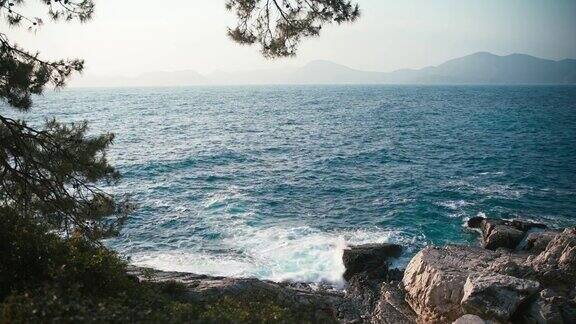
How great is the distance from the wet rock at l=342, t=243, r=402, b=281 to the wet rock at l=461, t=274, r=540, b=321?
862 cm

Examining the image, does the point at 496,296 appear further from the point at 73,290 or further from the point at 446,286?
the point at 73,290

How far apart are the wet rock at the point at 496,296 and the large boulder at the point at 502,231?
11.9 metres

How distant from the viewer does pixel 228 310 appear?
9.09 meters

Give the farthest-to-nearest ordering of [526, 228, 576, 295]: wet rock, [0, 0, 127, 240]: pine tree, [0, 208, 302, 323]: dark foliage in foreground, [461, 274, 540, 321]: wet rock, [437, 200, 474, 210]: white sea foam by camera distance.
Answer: [437, 200, 474, 210]: white sea foam → [526, 228, 576, 295]: wet rock → [461, 274, 540, 321]: wet rock → [0, 0, 127, 240]: pine tree → [0, 208, 302, 323]: dark foliage in foreground

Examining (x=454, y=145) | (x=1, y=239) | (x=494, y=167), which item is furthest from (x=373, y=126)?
(x=1, y=239)

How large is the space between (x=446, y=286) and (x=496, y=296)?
266 cm

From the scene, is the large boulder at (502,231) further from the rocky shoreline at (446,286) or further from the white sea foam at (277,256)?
→ the white sea foam at (277,256)

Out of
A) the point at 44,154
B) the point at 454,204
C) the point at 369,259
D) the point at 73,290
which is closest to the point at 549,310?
the point at 369,259

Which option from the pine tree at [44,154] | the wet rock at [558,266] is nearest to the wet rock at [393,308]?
the wet rock at [558,266]

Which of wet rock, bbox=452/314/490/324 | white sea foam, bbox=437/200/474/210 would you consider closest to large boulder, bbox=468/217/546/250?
white sea foam, bbox=437/200/474/210

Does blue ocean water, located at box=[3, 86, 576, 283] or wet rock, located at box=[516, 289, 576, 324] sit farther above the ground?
wet rock, located at box=[516, 289, 576, 324]

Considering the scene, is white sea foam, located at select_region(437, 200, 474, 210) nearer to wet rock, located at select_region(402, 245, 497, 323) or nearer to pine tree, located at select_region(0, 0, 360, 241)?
wet rock, located at select_region(402, 245, 497, 323)

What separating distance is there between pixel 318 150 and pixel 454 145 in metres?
22.6

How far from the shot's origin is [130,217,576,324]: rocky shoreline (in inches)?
575
